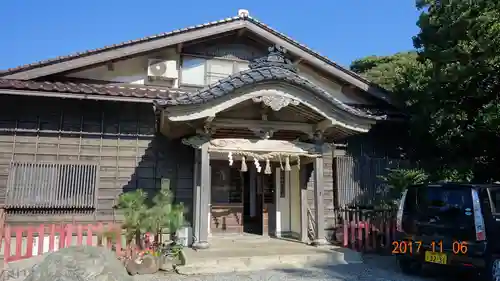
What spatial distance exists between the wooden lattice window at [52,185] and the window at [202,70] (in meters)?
3.73

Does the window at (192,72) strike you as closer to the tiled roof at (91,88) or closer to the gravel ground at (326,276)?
the tiled roof at (91,88)

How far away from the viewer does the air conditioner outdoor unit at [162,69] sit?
1117 centimetres

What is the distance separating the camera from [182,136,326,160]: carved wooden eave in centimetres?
903

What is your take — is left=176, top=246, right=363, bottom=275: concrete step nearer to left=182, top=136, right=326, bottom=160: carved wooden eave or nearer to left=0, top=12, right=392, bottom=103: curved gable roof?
left=182, top=136, right=326, bottom=160: carved wooden eave

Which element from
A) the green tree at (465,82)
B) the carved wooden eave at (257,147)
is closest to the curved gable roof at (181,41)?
the green tree at (465,82)

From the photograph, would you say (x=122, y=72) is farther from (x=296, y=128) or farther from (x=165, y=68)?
(x=296, y=128)

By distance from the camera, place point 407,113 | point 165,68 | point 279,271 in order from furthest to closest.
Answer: point 407,113
point 165,68
point 279,271

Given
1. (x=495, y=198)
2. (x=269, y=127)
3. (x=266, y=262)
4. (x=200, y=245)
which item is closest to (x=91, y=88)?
(x=269, y=127)

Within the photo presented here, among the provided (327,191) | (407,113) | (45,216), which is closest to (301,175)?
(327,191)

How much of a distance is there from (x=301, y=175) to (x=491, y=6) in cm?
654

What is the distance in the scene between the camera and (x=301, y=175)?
427 inches

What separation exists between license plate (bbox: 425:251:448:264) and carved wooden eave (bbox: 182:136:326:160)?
11.9 feet

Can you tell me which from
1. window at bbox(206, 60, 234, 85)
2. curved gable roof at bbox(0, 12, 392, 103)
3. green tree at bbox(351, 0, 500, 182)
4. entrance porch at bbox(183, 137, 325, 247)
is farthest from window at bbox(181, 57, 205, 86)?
green tree at bbox(351, 0, 500, 182)

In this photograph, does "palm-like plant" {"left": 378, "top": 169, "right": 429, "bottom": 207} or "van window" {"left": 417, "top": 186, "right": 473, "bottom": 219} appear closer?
"van window" {"left": 417, "top": 186, "right": 473, "bottom": 219}
